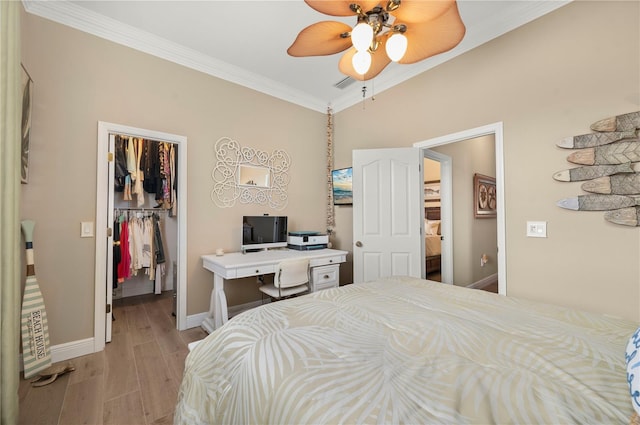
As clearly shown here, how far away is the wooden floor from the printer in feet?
4.42

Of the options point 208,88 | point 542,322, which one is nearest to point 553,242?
point 542,322

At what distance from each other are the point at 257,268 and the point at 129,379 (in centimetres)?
119

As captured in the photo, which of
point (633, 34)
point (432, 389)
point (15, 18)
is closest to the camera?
point (432, 389)

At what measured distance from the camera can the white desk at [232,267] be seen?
2.34m

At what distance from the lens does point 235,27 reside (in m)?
2.32

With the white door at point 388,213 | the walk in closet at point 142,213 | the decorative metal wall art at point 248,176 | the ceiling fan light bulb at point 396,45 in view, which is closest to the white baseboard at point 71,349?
the walk in closet at point 142,213

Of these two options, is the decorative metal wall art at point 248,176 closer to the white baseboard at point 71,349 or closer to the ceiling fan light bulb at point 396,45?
the white baseboard at point 71,349

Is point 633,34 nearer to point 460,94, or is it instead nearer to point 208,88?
point 460,94

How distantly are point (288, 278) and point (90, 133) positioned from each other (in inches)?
84.6

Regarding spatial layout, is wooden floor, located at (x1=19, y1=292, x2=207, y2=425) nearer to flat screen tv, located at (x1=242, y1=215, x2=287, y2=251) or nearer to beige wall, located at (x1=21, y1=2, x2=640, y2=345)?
beige wall, located at (x1=21, y1=2, x2=640, y2=345)

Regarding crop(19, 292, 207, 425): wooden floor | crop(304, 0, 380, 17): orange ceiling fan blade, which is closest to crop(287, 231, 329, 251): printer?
crop(19, 292, 207, 425): wooden floor

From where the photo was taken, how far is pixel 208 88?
111 inches

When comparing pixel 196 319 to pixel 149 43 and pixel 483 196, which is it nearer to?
pixel 149 43

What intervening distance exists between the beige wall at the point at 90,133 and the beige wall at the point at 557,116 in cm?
257
